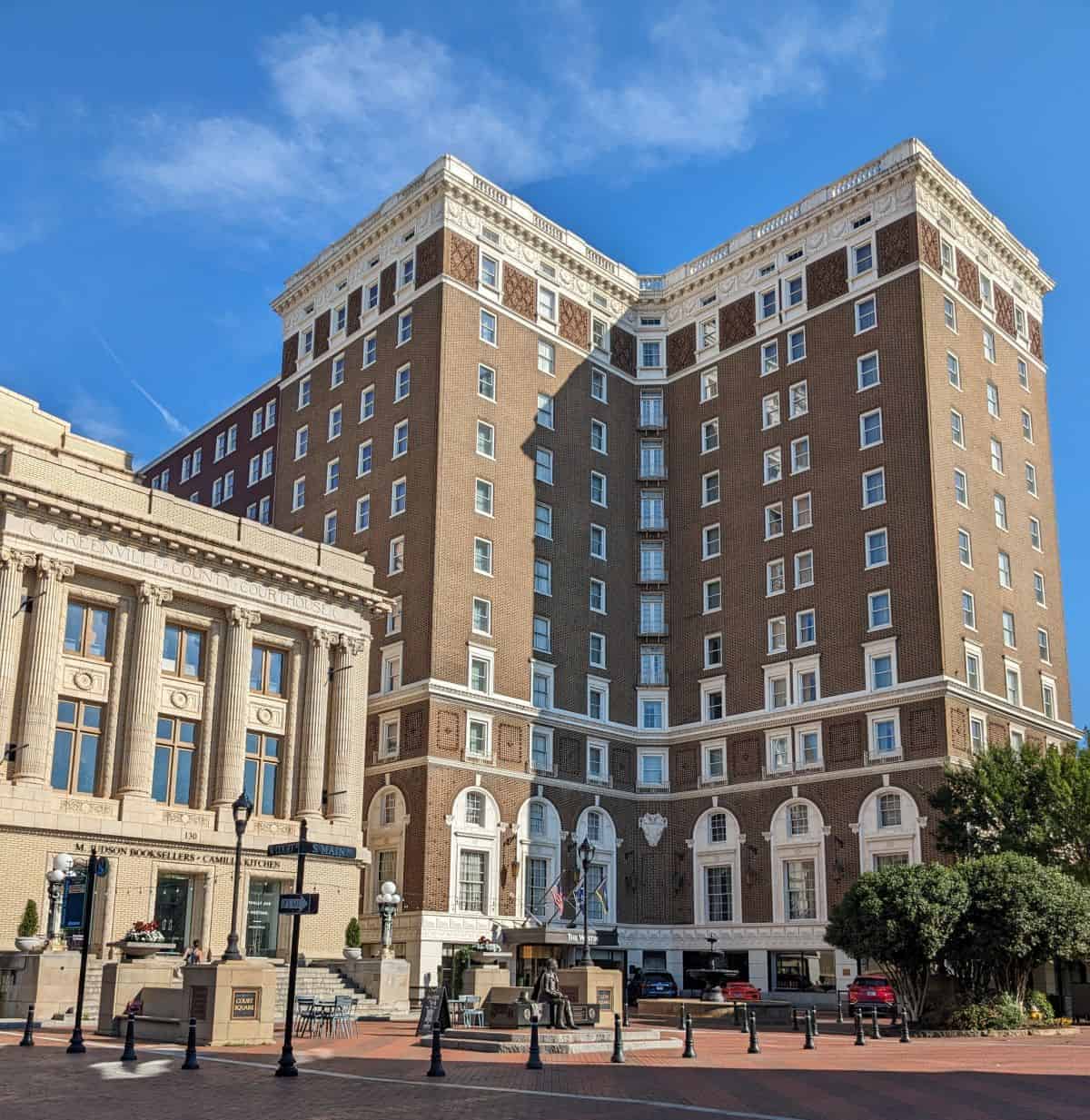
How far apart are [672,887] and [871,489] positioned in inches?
923

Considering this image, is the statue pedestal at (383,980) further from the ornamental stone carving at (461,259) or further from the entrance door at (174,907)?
the ornamental stone carving at (461,259)

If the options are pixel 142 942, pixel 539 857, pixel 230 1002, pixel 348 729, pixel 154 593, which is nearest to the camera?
pixel 230 1002

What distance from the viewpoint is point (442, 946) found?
5950 centimetres

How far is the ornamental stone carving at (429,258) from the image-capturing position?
71.2m

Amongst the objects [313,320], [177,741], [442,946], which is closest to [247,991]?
[177,741]

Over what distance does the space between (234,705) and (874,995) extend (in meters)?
27.1

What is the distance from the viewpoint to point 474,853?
206ft

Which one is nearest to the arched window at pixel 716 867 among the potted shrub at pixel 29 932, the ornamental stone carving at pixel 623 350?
the ornamental stone carving at pixel 623 350

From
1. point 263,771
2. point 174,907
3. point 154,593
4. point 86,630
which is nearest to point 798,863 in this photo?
point 263,771

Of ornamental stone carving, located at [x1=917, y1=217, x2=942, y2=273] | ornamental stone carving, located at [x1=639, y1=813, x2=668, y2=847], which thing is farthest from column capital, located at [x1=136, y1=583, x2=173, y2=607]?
ornamental stone carving, located at [x1=917, y1=217, x2=942, y2=273]

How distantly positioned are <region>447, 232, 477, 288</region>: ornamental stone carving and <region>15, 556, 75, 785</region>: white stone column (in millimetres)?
31498

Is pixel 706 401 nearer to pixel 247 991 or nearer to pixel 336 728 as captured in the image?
pixel 336 728

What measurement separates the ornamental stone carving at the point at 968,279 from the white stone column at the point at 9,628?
5024cm

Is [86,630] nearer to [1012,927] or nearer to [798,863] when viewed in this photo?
[1012,927]
